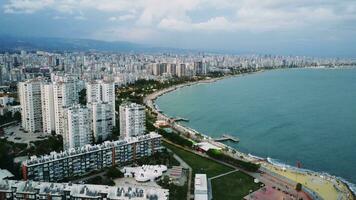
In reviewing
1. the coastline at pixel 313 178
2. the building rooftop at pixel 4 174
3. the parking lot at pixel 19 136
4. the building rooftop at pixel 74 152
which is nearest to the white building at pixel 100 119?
the parking lot at pixel 19 136

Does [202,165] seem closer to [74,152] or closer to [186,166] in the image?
[186,166]

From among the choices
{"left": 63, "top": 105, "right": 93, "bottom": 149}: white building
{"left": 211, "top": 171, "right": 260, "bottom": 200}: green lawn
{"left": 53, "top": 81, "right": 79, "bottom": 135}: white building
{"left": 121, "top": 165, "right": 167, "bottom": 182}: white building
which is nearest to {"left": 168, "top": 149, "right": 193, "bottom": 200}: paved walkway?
{"left": 211, "top": 171, "right": 260, "bottom": 200}: green lawn

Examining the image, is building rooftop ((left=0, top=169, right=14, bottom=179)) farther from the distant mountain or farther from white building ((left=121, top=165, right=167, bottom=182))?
the distant mountain

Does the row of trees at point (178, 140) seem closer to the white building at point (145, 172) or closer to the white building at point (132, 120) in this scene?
the white building at point (132, 120)

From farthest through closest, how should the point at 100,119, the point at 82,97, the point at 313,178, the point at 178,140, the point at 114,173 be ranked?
the point at 82,97 → the point at 100,119 → the point at 178,140 → the point at 313,178 → the point at 114,173

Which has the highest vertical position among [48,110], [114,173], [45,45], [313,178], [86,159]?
[45,45]

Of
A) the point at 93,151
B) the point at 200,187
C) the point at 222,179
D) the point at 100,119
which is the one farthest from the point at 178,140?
the point at 200,187
